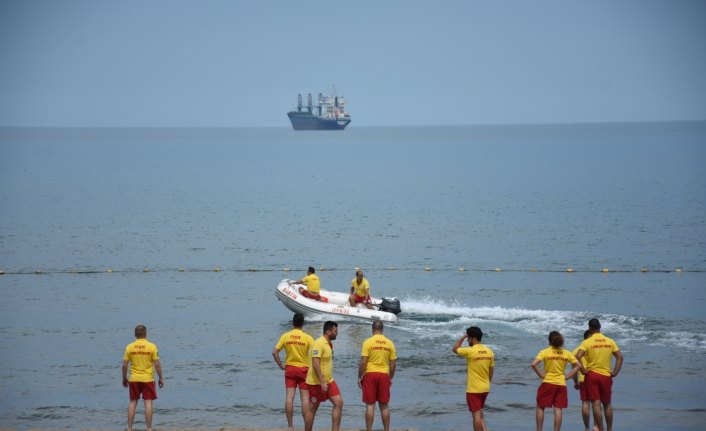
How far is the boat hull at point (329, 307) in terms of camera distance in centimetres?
2658

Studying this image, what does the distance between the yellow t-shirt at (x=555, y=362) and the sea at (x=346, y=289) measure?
13.6 feet

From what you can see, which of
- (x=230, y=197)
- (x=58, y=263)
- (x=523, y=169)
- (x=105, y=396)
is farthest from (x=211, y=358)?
(x=523, y=169)

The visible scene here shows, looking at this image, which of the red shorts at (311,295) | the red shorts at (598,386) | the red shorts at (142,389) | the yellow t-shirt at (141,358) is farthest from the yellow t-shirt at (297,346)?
the red shorts at (311,295)

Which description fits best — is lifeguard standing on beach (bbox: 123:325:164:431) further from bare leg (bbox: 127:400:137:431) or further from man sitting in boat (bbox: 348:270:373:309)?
man sitting in boat (bbox: 348:270:373:309)

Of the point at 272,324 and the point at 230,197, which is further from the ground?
the point at 230,197

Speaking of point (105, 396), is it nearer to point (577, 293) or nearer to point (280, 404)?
point (280, 404)

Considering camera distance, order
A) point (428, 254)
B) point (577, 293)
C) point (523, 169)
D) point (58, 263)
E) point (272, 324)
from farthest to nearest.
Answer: point (523, 169) → point (428, 254) → point (58, 263) → point (577, 293) → point (272, 324)

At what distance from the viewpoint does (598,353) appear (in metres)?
13.6

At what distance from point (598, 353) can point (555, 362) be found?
2.56ft

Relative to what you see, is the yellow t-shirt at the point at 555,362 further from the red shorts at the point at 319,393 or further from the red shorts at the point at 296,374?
the red shorts at the point at 296,374

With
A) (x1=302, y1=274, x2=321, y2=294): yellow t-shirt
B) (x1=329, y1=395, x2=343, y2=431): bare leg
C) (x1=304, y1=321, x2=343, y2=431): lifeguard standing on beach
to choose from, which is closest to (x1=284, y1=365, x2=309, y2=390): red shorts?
(x1=304, y1=321, x2=343, y2=431): lifeguard standing on beach

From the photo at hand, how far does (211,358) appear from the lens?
2400 centimetres

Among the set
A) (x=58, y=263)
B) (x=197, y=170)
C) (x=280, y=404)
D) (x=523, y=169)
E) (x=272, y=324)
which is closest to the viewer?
(x=280, y=404)

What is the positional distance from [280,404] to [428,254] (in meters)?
27.2
